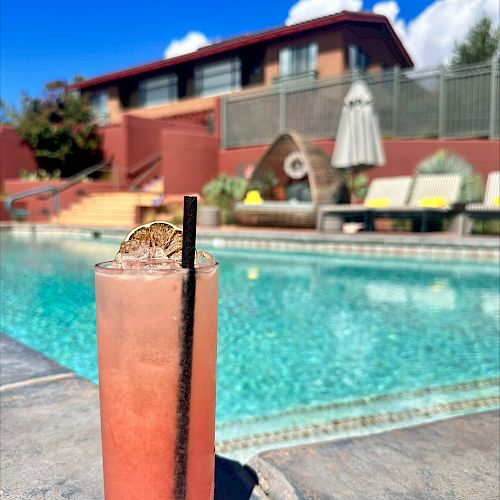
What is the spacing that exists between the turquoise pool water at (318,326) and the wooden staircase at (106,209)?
8.06m

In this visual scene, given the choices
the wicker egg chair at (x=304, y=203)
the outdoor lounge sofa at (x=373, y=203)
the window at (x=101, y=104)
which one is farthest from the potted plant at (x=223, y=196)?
the window at (x=101, y=104)

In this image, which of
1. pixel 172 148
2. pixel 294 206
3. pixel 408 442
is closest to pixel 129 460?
pixel 408 442

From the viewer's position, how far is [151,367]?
1.06m

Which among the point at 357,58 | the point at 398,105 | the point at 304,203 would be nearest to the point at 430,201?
the point at 304,203

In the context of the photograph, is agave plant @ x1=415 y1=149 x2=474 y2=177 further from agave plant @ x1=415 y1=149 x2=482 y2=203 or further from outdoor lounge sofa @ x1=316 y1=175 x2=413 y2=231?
outdoor lounge sofa @ x1=316 y1=175 x2=413 y2=231

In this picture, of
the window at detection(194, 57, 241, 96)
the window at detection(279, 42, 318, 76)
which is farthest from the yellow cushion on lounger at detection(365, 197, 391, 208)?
the window at detection(194, 57, 241, 96)

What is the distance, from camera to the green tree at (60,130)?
784 inches

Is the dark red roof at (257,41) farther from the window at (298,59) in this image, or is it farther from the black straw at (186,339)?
the black straw at (186,339)

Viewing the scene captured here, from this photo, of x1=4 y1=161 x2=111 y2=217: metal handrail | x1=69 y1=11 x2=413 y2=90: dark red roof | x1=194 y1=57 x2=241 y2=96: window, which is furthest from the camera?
x1=194 y1=57 x2=241 y2=96: window

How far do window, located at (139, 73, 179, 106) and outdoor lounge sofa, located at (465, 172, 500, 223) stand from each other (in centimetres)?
1810

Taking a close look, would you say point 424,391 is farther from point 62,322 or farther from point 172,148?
point 172,148

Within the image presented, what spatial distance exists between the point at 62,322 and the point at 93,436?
342 cm

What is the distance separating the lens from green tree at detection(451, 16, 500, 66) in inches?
1056

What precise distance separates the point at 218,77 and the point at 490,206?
674 inches
